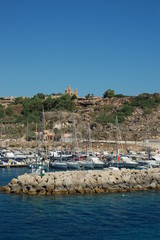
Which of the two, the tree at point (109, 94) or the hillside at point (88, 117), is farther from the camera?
the tree at point (109, 94)

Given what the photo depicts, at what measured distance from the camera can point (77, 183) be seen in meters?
30.6

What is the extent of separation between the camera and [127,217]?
23.7 meters

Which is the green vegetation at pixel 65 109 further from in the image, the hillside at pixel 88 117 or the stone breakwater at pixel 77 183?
the stone breakwater at pixel 77 183

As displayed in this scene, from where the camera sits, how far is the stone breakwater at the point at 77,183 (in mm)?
29969

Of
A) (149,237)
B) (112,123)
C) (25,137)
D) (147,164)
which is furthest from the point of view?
(112,123)

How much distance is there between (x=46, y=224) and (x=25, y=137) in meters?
63.0

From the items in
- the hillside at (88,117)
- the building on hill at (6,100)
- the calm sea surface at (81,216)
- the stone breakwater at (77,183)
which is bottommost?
the calm sea surface at (81,216)

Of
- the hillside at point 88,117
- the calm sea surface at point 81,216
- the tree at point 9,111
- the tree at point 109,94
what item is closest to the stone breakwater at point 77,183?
the calm sea surface at point 81,216

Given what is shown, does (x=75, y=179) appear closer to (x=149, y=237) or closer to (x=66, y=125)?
(x=149, y=237)

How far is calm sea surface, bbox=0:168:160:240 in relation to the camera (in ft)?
66.7

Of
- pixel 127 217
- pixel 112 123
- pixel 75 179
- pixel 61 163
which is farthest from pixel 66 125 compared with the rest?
pixel 127 217

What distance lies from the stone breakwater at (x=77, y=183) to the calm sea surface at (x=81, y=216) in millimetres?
1048

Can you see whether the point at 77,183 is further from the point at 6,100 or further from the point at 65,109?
the point at 6,100

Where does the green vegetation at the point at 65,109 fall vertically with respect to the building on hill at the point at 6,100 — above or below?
below
